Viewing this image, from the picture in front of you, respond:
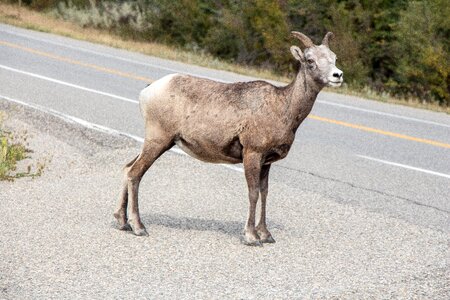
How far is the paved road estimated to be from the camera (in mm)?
9781

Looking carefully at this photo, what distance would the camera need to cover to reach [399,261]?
22.8 feet

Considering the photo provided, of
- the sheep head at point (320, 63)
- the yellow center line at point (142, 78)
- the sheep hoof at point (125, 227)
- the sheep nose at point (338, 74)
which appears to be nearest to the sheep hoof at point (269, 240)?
the sheep hoof at point (125, 227)

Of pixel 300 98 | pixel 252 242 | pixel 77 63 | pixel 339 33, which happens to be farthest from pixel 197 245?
pixel 339 33

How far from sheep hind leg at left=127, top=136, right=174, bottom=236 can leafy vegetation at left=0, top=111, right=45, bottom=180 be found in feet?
7.87

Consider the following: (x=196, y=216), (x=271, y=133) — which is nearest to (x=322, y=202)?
(x=196, y=216)

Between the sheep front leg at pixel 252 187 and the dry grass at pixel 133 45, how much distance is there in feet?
36.2

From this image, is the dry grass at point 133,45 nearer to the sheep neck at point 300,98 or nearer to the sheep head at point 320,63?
the sheep neck at point 300,98

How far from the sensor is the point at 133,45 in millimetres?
26875

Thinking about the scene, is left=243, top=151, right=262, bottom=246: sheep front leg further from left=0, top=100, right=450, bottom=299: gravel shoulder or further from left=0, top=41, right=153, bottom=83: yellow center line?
left=0, top=41, right=153, bottom=83: yellow center line

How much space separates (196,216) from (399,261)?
197 cm

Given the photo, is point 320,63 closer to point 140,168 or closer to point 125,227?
point 140,168

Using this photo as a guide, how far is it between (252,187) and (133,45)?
66.5 ft

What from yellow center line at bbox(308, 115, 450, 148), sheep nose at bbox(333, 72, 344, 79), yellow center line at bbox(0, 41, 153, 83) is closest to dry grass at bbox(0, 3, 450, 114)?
yellow center line at bbox(0, 41, 153, 83)

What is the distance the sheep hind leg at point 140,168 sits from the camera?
7312 mm
